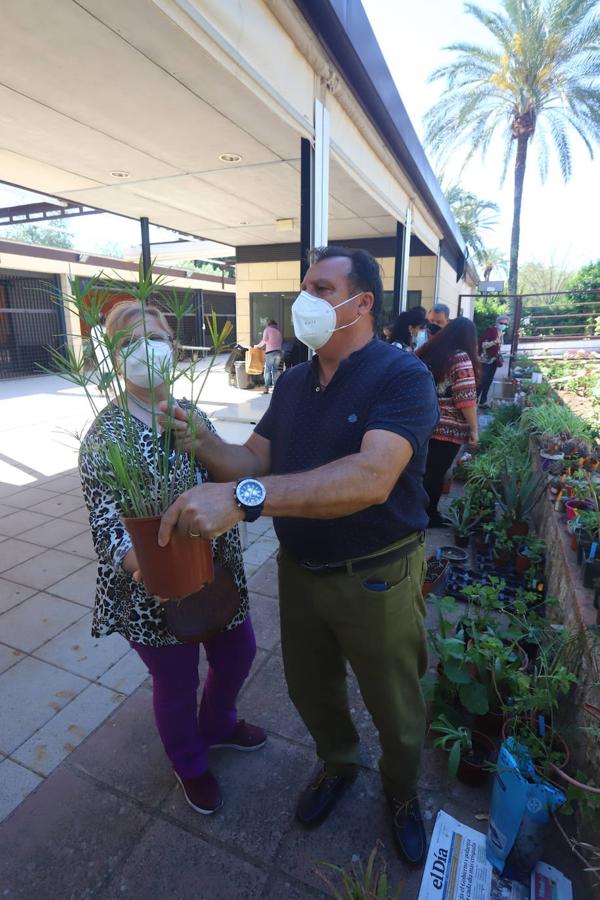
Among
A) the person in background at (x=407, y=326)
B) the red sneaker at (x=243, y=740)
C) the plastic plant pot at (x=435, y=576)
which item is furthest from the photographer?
the person in background at (x=407, y=326)

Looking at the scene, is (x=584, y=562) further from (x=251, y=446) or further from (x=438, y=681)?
(x=251, y=446)

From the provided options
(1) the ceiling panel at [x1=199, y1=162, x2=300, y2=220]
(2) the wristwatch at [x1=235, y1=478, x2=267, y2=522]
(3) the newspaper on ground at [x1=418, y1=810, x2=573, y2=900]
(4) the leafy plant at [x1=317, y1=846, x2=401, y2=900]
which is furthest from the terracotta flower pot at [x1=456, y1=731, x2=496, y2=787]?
(1) the ceiling panel at [x1=199, y1=162, x2=300, y2=220]

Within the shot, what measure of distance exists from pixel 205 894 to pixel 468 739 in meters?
0.96

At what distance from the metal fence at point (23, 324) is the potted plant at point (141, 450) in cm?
1356

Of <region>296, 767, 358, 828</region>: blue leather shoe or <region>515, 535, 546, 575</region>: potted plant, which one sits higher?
<region>515, 535, 546, 575</region>: potted plant

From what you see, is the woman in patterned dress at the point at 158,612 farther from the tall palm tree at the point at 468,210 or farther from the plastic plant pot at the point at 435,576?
the tall palm tree at the point at 468,210

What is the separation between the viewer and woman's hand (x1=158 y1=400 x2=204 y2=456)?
1.21m

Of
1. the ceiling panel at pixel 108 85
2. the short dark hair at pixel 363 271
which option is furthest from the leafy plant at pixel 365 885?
the ceiling panel at pixel 108 85

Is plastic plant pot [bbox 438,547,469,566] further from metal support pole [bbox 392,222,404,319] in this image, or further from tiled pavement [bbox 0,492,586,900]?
metal support pole [bbox 392,222,404,319]

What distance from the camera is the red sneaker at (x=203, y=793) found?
1649 millimetres

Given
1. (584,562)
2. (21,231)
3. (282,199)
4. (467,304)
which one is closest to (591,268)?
(467,304)

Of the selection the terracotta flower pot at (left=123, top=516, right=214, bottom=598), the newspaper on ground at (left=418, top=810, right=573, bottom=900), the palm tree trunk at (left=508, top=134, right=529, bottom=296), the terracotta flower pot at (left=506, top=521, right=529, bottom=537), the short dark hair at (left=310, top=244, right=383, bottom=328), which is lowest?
the newspaper on ground at (left=418, top=810, right=573, bottom=900)

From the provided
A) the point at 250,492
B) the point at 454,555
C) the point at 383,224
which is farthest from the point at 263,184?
the point at 250,492

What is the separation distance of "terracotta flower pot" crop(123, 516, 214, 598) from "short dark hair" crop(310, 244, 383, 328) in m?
0.87
